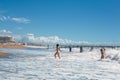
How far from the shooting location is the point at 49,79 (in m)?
14.1

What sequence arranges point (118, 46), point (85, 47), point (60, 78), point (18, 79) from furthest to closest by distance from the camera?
point (85, 47)
point (118, 46)
point (60, 78)
point (18, 79)

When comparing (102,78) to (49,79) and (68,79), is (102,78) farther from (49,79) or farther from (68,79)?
(49,79)

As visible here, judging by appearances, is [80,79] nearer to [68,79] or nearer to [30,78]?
[68,79]

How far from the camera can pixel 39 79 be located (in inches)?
546

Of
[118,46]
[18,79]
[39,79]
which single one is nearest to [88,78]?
[39,79]

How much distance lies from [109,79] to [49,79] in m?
3.26

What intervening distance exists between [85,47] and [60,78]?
102285mm

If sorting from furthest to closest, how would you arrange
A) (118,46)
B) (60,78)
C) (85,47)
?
1. (85,47)
2. (118,46)
3. (60,78)

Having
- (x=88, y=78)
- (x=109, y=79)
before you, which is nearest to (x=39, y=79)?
(x=88, y=78)

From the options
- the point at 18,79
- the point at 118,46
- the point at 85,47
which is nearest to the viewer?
the point at 18,79

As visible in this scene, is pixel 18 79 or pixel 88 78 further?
pixel 88 78

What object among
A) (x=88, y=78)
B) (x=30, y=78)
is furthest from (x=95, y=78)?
(x=30, y=78)

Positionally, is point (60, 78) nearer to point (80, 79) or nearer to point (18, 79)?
point (80, 79)

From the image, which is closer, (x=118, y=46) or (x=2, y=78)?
(x=2, y=78)
